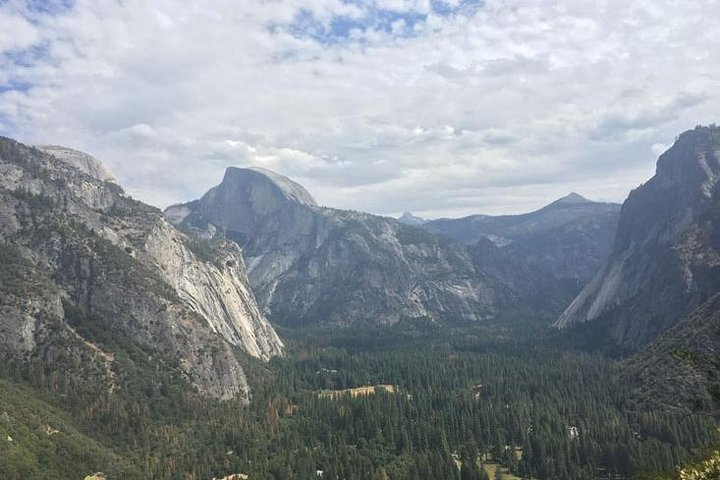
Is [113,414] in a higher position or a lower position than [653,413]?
higher

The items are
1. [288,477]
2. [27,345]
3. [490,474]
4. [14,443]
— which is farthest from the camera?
[27,345]

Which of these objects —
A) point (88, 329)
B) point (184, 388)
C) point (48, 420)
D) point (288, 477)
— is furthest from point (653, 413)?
point (88, 329)

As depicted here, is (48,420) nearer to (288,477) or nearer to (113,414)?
(113,414)

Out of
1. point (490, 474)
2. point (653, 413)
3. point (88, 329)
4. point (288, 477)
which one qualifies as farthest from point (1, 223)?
point (653, 413)

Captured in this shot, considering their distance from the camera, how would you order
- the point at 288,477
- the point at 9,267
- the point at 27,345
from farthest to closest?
the point at 9,267 → the point at 27,345 → the point at 288,477

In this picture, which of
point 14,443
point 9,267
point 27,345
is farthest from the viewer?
point 9,267

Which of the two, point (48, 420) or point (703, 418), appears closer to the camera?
point (48, 420)

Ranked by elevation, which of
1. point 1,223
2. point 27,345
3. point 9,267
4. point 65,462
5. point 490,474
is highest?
point 1,223

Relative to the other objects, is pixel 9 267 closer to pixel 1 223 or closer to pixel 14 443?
pixel 1 223

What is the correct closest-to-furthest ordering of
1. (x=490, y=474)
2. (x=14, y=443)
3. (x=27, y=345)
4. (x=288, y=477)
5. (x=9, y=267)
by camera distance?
(x=14, y=443), (x=288, y=477), (x=490, y=474), (x=27, y=345), (x=9, y=267)
